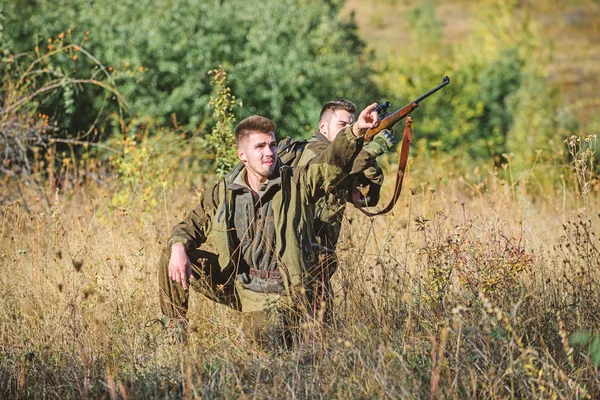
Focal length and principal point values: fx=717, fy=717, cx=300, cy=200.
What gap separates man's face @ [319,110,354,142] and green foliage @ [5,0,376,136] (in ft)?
16.5

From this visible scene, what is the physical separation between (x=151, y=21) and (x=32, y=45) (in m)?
1.71

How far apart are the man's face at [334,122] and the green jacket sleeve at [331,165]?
0.84 meters

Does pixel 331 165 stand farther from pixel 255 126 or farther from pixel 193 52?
pixel 193 52

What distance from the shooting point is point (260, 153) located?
4.08 meters

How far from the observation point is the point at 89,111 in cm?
1013

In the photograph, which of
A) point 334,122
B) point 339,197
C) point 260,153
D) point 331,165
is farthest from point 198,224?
point 334,122

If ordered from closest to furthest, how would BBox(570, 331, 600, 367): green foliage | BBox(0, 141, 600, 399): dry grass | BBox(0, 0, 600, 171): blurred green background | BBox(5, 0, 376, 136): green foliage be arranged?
BBox(0, 141, 600, 399): dry grass < BBox(570, 331, 600, 367): green foliage < BBox(0, 0, 600, 171): blurred green background < BBox(5, 0, 376, 136): green foliage

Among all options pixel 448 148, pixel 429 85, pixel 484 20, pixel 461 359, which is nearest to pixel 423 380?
pixel 461 359

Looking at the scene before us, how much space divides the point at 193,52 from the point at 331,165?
23.7ft

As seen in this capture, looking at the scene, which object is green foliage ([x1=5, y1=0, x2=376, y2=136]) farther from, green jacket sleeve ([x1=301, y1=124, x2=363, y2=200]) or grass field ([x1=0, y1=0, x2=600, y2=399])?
green jacket sleeve ([x1=301, y1=124, x2=363, y2=200])

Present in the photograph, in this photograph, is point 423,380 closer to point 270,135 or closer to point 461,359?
point 461,359

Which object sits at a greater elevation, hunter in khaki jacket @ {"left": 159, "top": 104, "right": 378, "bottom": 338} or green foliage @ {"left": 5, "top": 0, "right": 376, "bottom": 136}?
green foliage @ {"left": 5, "top": 0, "right": 376, "bottom": 136}

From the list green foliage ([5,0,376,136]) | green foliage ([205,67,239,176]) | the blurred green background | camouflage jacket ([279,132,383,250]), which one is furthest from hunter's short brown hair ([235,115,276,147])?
green foliage ([5,0,376,136])

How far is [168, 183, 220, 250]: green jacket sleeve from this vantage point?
13.8 feet
